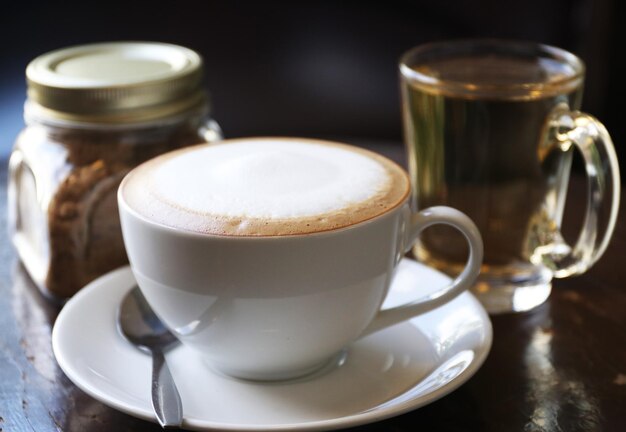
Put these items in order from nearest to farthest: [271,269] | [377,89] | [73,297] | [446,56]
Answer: [271,269] → [73,297] → [446,56] → [377,89]

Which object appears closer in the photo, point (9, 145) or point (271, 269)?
point (271, 269)

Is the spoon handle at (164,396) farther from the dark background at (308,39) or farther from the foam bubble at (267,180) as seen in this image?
the dark background at (308,39)

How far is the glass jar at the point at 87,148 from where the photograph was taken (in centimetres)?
72

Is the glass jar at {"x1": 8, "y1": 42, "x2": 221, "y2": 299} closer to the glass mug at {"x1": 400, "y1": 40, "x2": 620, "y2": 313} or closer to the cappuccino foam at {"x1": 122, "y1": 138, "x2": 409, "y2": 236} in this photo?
the cappuccino foam at {"x1": 122, "y1": 138, "x2": 409, "y2": 236}

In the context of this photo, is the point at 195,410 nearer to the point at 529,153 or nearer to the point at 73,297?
the point at 73,297

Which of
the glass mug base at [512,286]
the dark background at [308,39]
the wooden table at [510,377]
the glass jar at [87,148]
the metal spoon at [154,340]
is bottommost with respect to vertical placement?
the dark background at [308,39]

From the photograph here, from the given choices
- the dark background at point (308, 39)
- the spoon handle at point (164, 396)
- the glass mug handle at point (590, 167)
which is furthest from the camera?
the dark background at point (308, 39)

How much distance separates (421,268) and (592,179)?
0.16m

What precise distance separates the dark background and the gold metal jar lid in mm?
646

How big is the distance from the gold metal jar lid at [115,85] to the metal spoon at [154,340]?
0.16 m

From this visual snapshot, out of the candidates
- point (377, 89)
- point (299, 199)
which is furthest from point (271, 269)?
point (377, 89)

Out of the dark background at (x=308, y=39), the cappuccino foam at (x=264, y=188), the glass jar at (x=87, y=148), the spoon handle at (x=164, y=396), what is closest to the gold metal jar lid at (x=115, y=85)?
the glass jar at (x=87, y=148)

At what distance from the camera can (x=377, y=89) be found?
5.18ft

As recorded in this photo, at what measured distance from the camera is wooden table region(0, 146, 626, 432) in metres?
0.55
